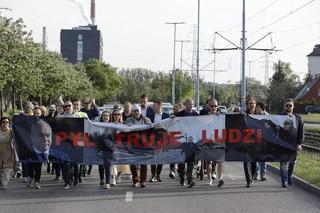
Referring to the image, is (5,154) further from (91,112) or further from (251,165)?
(251,165)

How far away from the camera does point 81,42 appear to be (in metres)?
176

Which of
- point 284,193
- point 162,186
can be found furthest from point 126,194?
point 284,193

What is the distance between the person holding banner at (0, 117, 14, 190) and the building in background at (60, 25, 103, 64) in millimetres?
162906

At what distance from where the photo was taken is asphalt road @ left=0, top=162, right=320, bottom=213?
10.5m

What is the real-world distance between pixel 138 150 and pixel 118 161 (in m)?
0.52

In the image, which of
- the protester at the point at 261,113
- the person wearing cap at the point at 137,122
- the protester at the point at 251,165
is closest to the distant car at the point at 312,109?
the protester at the point at 261,113

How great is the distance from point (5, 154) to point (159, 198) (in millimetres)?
3633

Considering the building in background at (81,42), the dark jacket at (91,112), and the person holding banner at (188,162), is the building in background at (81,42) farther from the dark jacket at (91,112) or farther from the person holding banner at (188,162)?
the person holding banner at (188,162)

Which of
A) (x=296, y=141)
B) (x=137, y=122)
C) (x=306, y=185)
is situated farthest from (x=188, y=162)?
(x=306, y=185)

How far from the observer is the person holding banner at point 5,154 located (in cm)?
1305

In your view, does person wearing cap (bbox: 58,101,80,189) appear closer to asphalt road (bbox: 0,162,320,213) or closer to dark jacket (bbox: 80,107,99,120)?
asphalt road (bbox: 0,162,320,213)

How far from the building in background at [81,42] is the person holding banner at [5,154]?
163m

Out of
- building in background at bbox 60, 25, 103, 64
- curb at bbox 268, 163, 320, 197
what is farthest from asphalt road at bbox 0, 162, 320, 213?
building in background at bbox 60, 25, 103, 64

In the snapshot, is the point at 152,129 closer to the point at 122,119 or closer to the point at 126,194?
the point at 122,119
